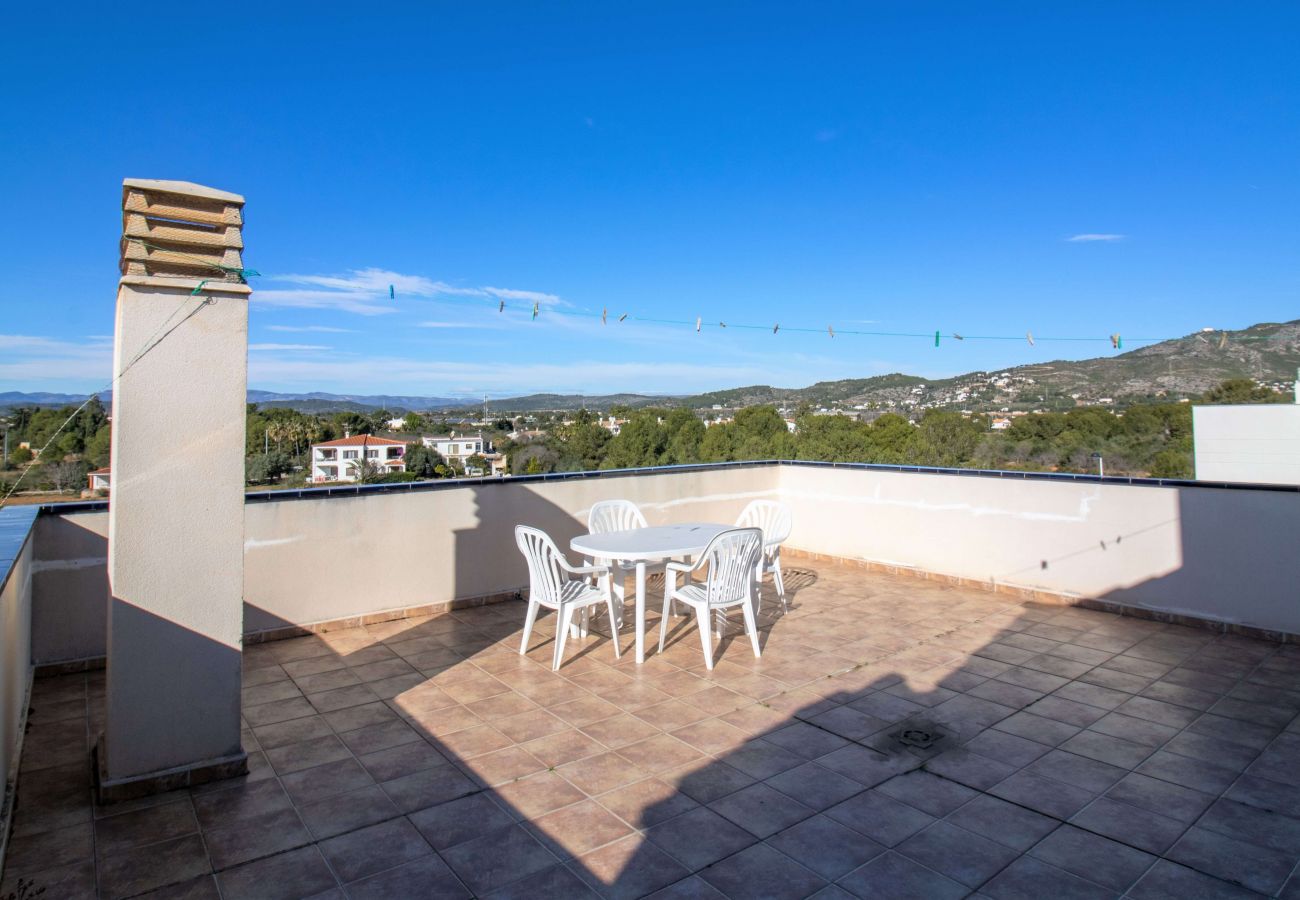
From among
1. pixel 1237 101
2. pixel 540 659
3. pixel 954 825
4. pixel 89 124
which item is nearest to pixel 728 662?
pixel 540 659

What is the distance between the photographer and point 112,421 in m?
2.34

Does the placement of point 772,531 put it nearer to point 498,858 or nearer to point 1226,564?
point 1226,564

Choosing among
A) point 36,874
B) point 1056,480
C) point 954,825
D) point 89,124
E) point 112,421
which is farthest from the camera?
point 89,124

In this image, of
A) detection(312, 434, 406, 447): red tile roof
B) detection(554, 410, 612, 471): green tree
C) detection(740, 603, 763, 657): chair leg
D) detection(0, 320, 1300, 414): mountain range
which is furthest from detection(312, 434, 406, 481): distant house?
detection(554, 410, 612, 471): green tree

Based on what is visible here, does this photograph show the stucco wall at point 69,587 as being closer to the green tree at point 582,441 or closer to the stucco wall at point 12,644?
the stucco wall at point 12,644

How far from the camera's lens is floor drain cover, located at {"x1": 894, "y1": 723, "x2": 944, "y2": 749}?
9.18 feet

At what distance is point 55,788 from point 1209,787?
4.11 metres

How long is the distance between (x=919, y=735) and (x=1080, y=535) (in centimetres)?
303

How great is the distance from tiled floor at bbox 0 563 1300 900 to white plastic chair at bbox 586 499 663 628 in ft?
1.52

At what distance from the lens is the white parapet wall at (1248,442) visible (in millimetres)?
9539

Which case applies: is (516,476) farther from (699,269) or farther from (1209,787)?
(699,269)

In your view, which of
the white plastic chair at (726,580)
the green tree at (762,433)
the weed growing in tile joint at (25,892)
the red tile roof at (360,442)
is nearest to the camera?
the weed growing in tile joint at (25,892)

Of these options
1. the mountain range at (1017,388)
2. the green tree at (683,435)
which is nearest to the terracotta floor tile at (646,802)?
the mountain range at (1017,388)

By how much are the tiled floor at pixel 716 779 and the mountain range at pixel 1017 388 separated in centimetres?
147
